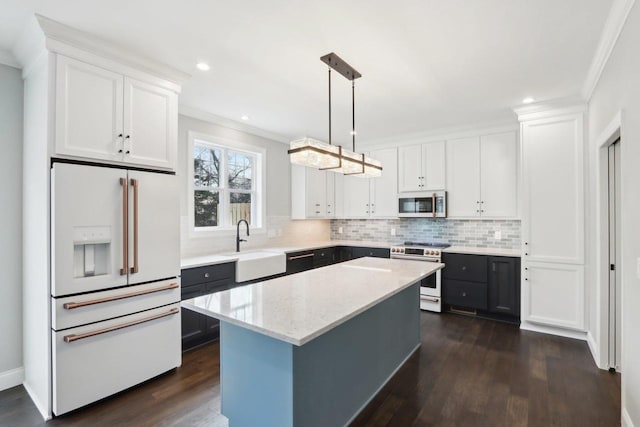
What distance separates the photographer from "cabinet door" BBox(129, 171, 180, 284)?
97.0 inches

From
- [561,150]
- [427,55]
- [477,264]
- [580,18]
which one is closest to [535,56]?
[580,18]

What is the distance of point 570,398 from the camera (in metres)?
2.36

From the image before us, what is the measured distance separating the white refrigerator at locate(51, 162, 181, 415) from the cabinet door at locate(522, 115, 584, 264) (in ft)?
12.3

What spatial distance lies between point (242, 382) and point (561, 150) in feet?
12.7

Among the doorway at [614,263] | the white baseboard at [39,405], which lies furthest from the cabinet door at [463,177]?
the white baseboard at [39,405]

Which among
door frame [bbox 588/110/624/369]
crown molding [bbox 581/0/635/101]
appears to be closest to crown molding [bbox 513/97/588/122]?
crown molding [bbox 581/0/635/101]

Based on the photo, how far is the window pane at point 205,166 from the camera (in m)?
3.93

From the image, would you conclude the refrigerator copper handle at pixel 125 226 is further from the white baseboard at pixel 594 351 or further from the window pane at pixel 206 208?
the white baseboard at pixel 594 351

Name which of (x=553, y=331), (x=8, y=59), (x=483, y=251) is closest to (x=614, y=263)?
(x=553, y=331)

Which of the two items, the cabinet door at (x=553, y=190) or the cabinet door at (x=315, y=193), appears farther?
A: the cabinet door at (x=315, y=193)

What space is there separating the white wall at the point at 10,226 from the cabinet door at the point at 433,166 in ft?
15.0

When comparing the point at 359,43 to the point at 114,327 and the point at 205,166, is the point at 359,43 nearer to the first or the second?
the point at 205,166

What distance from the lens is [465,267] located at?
13.8 feet

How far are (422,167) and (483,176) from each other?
0.86 metres
